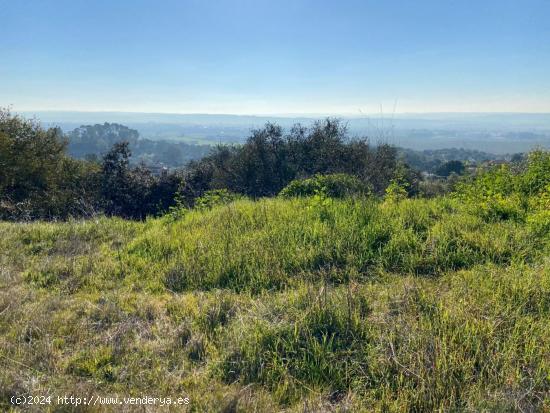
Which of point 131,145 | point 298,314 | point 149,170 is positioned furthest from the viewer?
point 131,145

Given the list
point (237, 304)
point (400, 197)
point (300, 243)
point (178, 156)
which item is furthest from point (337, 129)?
point (178, 156)

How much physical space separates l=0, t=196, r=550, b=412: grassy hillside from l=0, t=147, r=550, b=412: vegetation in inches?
0.6

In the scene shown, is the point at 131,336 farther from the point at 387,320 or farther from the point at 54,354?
the point at 387,320

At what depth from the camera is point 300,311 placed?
326 cm

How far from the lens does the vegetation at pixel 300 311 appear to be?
2500 mm

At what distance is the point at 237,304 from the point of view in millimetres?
3631

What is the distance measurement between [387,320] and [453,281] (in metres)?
1.11

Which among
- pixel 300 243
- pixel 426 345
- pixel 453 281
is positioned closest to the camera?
pixel 426 345

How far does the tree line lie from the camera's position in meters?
19.0

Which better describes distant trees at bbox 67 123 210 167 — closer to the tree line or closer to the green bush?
the tree line

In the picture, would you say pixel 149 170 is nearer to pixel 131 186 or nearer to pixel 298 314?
pixel 131 186

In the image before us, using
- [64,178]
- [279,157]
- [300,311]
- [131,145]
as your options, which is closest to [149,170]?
[64,178]

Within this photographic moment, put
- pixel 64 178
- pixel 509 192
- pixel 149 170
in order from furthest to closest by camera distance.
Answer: pixel 149 170, pixel 64 178, pixel 509 192

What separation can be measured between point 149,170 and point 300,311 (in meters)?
22.1
